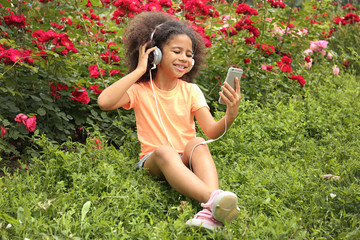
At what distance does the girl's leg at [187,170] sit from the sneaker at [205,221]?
0.14 metres

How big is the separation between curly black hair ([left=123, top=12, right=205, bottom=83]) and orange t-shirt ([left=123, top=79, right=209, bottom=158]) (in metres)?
0.15

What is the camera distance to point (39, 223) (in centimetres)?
204

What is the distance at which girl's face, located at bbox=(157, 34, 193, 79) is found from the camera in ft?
9.24

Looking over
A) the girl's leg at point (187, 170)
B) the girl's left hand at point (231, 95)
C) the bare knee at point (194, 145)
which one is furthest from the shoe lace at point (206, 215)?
the girl's left hand at point (231, 95)

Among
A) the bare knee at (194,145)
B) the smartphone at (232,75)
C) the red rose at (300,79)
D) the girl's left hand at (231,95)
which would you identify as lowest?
the red rose at (300,79)

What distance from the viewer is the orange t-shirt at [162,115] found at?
2873mm

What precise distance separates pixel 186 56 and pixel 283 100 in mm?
2000

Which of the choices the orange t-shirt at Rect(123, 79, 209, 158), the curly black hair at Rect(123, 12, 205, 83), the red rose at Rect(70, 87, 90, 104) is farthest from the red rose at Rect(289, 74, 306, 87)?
the red rose at Rect(70, 87, 90, 104)

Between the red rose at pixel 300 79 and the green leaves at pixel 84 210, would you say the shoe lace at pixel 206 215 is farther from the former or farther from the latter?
the red rose at pixel 300 79

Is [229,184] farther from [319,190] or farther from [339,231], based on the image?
[339,231]

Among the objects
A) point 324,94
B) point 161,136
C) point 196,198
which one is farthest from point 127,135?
point 324,94

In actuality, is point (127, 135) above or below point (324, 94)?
above

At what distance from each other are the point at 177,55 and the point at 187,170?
29.0 inches

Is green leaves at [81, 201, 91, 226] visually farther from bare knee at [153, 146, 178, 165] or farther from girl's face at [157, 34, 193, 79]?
girl's face at [157, 34, 193, 79]
